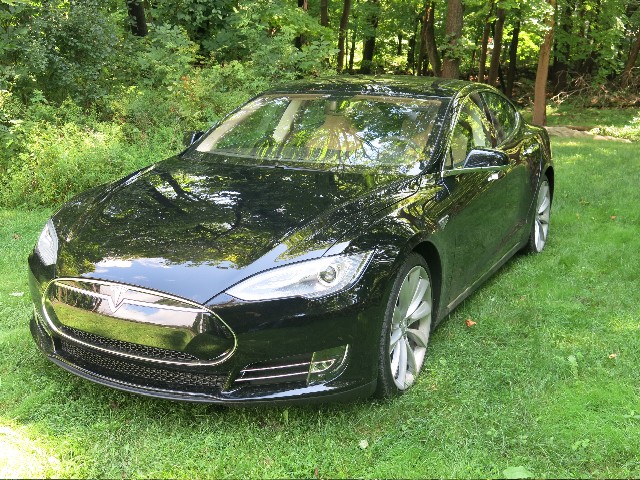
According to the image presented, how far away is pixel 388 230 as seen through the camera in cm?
301

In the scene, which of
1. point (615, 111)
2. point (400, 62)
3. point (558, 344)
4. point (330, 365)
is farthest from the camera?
point (400, 62)

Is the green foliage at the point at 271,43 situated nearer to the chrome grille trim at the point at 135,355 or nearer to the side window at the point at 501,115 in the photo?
the side window at the point at 501,115

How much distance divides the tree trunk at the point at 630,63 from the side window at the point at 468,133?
57.5 ft

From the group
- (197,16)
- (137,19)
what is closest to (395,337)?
(197,16)

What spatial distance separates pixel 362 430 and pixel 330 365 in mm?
387

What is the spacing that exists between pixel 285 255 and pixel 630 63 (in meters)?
20.6

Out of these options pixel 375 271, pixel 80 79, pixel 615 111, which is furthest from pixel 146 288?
pixel 615 111

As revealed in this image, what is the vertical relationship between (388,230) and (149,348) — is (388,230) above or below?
above

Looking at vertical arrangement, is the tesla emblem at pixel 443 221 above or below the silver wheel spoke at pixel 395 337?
above

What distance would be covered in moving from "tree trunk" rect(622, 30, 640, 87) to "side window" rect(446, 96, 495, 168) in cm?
1754

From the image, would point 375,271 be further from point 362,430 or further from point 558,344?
point 558,344

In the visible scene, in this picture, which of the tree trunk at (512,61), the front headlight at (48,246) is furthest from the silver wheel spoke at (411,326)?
the tree trunk at (512,61)

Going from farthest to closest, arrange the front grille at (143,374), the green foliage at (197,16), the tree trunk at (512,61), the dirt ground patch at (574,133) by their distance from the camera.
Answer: the tree trunk at (512,61) < the dirt ground patch at (574,133) < the green foliage at (197,16) < the front grille at (143,374)

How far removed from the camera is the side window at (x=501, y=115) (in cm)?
467
